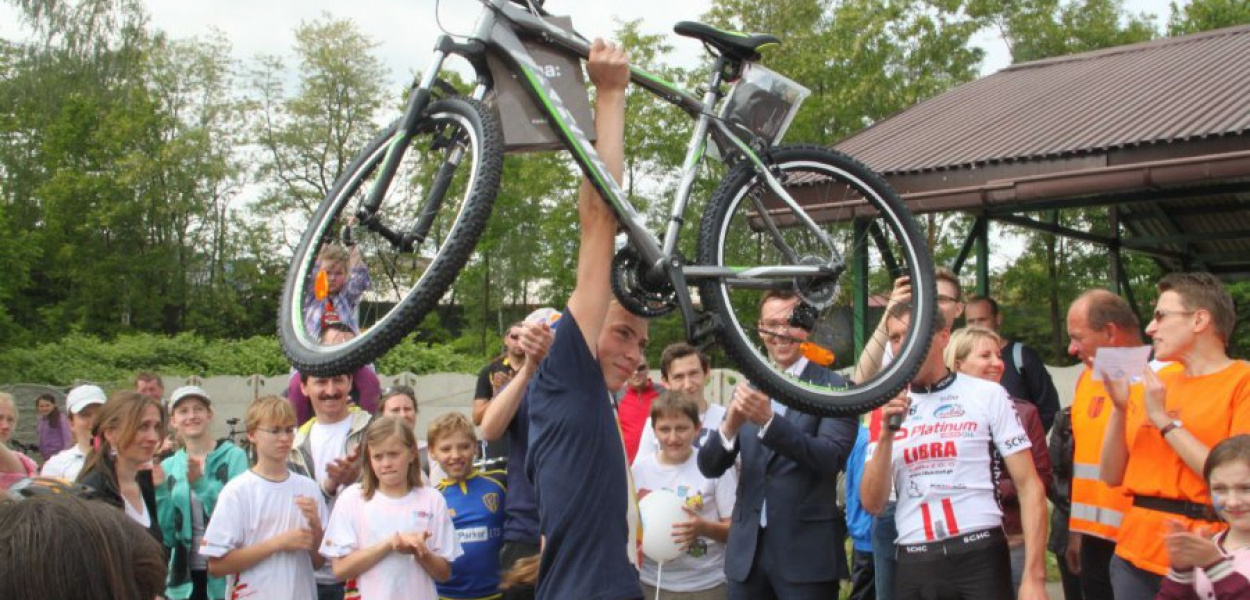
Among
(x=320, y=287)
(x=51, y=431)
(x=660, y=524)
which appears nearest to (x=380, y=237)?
(x=320, y=287)

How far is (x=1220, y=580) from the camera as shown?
3701 mm

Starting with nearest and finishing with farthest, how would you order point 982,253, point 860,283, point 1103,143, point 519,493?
1. point 519,493
2. point 860,283
3. point 1103,143
4. point 982,253

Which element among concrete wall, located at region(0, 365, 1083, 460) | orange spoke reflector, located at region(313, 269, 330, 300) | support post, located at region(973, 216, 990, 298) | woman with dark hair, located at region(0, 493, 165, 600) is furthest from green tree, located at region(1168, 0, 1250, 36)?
woman with dark hair, located at region(0, 493, 165, 600)

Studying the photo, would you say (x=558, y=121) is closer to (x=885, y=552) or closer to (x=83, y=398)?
(x=885, y=552)

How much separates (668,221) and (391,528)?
2215 millimetres

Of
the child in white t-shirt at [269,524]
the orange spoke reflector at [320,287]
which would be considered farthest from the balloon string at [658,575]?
the orange spoke reflector at [320,287]

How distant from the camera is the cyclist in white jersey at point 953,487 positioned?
4.36 meters

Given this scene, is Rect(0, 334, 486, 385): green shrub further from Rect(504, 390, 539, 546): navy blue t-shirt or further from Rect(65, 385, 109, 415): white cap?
Rect(504, 390, 539, 546): navy blue t-shirt

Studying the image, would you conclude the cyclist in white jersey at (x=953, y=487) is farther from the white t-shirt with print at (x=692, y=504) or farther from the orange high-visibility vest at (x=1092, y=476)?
the white t-shirt with print at (x=692, y=504)

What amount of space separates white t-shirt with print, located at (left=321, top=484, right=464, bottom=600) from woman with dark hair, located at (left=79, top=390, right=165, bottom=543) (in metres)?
0.93

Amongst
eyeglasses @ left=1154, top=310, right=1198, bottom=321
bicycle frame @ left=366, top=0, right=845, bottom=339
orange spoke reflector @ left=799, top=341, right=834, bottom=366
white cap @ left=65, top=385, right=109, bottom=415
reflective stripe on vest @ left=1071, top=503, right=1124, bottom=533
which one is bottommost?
reflective stripe on vest @ left=1071, top=503, right=1124, bottom=533

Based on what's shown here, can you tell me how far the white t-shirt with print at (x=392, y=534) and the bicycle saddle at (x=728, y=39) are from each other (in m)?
2.51

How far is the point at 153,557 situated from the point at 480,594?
3.68 m

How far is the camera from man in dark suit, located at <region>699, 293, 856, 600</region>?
470 centimetres
